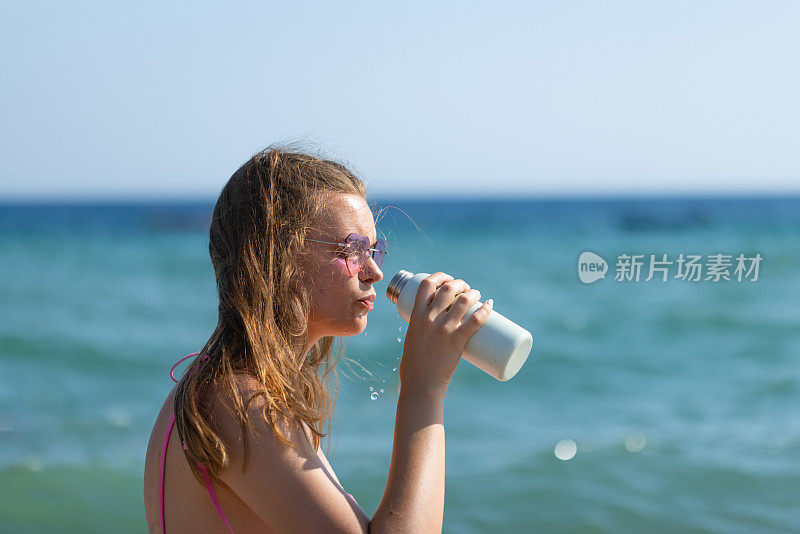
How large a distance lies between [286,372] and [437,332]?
0.32m

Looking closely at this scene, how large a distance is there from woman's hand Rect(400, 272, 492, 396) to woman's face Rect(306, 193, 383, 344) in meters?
0.14

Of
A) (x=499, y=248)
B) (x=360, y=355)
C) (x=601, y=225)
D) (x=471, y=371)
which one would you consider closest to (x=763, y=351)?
(x=471, y=371)

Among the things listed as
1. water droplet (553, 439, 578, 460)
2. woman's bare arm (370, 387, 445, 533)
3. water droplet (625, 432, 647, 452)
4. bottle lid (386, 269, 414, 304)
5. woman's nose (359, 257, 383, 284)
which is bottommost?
woman's bare arm (370, 387, 445, 533)

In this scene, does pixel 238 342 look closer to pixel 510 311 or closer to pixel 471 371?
pixel 471 371

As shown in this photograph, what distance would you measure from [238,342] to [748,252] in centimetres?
2099

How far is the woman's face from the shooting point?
1.69 metres

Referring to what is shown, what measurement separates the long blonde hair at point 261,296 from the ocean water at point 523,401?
1.14 ft

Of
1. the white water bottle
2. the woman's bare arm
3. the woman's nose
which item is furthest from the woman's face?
the woman's bare arm

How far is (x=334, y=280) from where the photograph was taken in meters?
1.70

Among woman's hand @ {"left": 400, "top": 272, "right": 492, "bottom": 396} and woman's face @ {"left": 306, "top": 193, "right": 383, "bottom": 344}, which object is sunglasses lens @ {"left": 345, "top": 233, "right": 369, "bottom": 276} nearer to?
woman's face @ {"left": 306, "top": 193, "right": 383, "bottom": 344}

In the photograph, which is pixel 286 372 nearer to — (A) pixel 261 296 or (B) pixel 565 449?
(A) pixel 261 296

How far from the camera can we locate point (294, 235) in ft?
5.53

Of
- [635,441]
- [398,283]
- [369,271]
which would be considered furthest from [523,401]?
[369,271]

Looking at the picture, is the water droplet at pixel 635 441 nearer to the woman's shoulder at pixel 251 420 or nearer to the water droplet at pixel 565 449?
the water droplet at pixel 565 449
